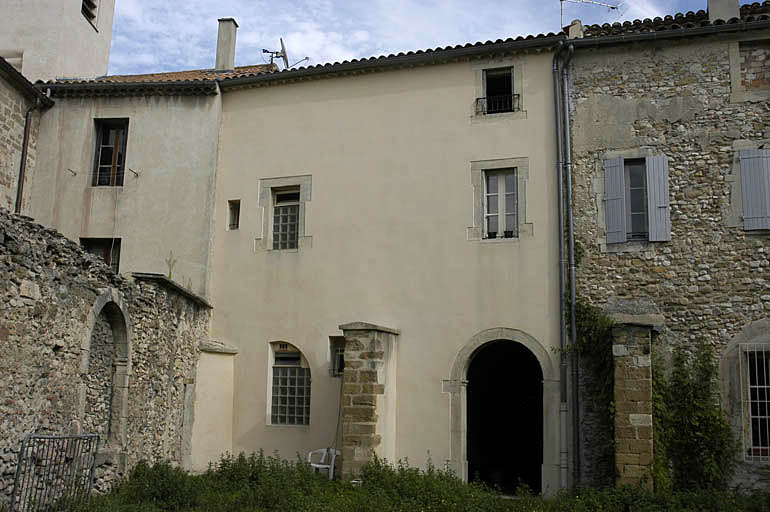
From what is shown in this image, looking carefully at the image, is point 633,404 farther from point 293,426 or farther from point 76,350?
point 76,350

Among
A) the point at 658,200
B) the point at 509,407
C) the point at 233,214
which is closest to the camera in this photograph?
the point at 658,200

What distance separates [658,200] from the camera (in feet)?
38.6

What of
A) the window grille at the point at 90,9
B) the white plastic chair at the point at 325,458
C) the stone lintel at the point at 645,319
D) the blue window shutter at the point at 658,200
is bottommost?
the white plastic chair at the point at 325,458

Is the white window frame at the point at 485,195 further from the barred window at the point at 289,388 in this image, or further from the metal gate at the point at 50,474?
the metal gate at the point at 50,474

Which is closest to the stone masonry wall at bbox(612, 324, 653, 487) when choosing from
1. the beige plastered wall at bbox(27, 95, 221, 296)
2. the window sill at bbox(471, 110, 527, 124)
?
the window sill at bbox(471, 110, 527, 124)

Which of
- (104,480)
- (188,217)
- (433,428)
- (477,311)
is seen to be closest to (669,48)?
(477,311)

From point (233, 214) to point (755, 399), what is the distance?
366 inches

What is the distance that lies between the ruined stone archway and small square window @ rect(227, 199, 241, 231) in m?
4.93

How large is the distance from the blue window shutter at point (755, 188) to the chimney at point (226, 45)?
10029 mm

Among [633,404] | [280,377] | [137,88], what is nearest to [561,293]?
[633,404]

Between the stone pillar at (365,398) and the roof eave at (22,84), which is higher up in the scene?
the roof eave at (22,84)

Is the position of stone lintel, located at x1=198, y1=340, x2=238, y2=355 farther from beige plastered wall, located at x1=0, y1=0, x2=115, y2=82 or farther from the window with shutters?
beige plastered wall, located at x1=0, y1=0, x2=115, y2=82

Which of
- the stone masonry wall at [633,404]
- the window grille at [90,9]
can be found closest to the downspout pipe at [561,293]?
the stone masonry wall at [633,404]

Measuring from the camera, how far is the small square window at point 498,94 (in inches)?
507
